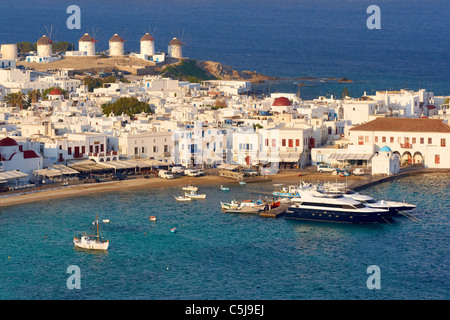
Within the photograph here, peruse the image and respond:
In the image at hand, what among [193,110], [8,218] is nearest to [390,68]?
[193,110]

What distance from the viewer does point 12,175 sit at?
67500 mm

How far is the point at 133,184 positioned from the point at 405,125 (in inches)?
919

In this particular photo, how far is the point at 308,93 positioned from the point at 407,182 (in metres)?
69.5

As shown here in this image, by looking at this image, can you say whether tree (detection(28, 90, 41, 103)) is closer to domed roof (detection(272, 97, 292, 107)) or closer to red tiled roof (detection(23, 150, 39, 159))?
domed roof (detection(272, 97, 292, 107))

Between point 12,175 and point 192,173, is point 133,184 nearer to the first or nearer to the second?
point 192,173

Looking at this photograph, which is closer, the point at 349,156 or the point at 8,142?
the point at 8,142

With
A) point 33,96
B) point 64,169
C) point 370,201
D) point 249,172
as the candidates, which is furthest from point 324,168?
point 33,96

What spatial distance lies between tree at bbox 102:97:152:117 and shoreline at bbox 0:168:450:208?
A: 954 inches

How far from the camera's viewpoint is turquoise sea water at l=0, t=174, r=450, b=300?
47.0 metres

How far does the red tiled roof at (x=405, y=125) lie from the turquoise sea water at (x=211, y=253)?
511 inches

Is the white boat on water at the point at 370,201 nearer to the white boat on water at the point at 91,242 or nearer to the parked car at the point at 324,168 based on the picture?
the parked car at the point at 324,168

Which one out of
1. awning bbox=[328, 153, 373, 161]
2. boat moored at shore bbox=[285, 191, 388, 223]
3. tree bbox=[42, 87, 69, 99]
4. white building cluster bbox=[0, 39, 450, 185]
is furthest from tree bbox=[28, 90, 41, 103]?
boat moored at shore bbox=[285, 191, 388, 223]
